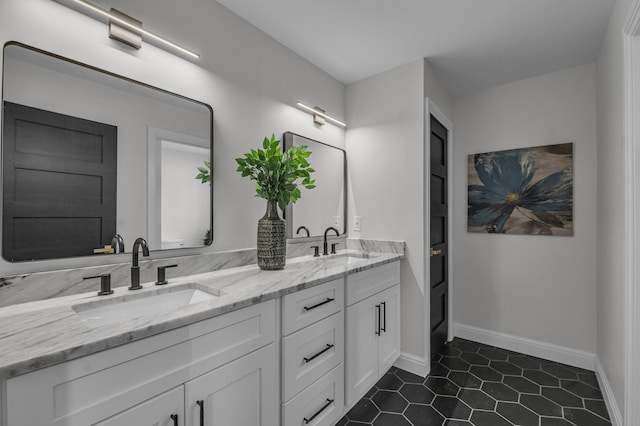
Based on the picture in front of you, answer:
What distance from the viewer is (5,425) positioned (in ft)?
2.22

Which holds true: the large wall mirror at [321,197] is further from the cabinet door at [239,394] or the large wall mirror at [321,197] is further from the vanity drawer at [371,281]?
the cabinet door at [239,394]

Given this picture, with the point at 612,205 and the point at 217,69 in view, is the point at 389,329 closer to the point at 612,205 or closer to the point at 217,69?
the point at 612,205

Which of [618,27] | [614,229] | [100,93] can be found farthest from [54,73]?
[614,229]

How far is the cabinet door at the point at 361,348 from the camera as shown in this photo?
1.81m

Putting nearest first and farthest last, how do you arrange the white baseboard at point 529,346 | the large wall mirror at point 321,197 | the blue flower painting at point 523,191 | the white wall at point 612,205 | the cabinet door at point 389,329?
the white wall at point 612,205, the cabinet door at point 389,329, the large wall mirror at point 321,197, the white baseboard at point 529,346, the blue flower painting at point 523,191

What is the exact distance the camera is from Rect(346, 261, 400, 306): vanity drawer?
1.85 m

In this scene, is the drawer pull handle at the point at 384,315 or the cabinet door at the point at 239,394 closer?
the cabinet door at the point at 239,394

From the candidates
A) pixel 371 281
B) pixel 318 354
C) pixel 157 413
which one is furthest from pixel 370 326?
pixel 157 413

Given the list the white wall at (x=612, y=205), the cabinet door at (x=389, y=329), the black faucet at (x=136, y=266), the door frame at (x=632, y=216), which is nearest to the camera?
the black faucet at (x=136, y=266)

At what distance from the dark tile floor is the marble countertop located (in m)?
1.01

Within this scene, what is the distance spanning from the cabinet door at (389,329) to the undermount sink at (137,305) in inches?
50.5

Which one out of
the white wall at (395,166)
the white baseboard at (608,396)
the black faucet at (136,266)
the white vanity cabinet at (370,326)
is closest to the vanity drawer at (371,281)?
the white vanity cabinet at (370,326)

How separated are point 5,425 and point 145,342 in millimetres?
307

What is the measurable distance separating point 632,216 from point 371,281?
4.58ft
